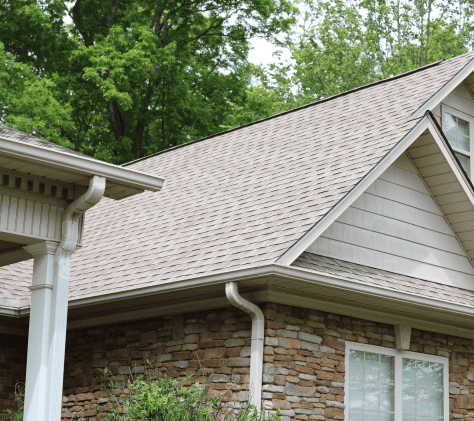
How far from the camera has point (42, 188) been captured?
6.09 metres

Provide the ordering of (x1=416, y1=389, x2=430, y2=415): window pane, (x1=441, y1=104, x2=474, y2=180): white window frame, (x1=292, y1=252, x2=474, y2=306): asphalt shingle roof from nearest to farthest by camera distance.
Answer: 1. (x1=292, y1=252, x2=474, y2=306): asphalt shingle roof
2. (x1=416, y1=389, x2=430, y2=415): window pane
3. (x1=441, y1=104, x2=474, y2=180): white window frame

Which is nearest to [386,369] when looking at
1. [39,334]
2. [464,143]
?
[464,143]

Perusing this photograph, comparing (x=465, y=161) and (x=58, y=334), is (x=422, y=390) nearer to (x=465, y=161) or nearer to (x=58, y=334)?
(x=465, y=161)

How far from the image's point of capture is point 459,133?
12016mm

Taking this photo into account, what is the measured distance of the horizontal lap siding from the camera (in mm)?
9164

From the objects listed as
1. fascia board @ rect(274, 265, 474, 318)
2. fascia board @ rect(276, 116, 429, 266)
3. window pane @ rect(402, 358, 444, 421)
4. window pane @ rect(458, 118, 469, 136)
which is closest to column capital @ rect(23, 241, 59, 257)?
fascia board @ rect(274, 265, 474, 318)

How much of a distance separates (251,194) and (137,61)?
41.8 ft

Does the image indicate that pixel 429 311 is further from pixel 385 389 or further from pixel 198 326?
pixel 198 326

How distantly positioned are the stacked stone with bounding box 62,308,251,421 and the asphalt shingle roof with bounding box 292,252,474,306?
1.01m

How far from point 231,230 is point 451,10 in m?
25.2

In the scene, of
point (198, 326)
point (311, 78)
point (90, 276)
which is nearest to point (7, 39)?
point (311, 78)

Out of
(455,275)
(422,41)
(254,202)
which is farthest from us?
(422,41)

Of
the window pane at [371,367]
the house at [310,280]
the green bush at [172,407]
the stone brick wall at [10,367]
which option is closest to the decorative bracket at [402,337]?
the house at [310,280]

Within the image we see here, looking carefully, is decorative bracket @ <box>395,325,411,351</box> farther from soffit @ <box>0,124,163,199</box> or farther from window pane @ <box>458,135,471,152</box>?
soffit @ <box>0,124,163,199</box>
